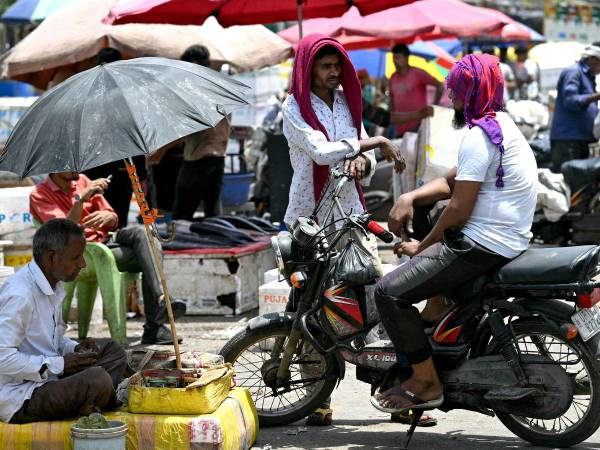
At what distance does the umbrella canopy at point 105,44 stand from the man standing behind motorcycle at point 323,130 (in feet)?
16.6

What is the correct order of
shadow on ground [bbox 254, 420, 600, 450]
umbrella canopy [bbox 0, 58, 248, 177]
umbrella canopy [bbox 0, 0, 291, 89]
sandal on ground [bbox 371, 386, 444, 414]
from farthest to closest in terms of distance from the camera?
umbrella canopy [bbox 0, 0, 291, 89], shadow on ground [bbox 254, 420, 600, 450], sandal on ground [bbox 371, 386, 444, 414], umbrella canopy [bbox 0, 58, 248, 177]

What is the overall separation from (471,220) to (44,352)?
2.02 metres

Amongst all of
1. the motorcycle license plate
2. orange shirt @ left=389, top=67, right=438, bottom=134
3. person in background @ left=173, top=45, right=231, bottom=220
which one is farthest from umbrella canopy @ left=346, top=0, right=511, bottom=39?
the motorcycle license plate

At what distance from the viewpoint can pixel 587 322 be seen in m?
5.12

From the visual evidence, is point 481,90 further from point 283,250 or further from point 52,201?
point 52,201

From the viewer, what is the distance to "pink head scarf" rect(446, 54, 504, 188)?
205 inches

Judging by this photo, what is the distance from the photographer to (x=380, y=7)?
9.70m

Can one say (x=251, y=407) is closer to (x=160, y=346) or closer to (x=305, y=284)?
(x=305, y=284)

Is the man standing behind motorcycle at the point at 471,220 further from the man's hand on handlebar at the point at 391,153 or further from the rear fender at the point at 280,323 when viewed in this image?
the man's hand on handlebar at the point at 391,153

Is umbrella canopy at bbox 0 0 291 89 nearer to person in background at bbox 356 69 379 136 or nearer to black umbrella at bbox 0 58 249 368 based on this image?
black umbrella at bbox 0 58 249 368

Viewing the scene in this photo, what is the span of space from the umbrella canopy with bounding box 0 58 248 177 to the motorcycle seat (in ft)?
4.71

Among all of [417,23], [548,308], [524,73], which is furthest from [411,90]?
[524,73]

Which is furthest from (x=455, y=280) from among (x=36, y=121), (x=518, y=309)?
(x=36, y=121)

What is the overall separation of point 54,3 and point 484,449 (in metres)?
9.97
